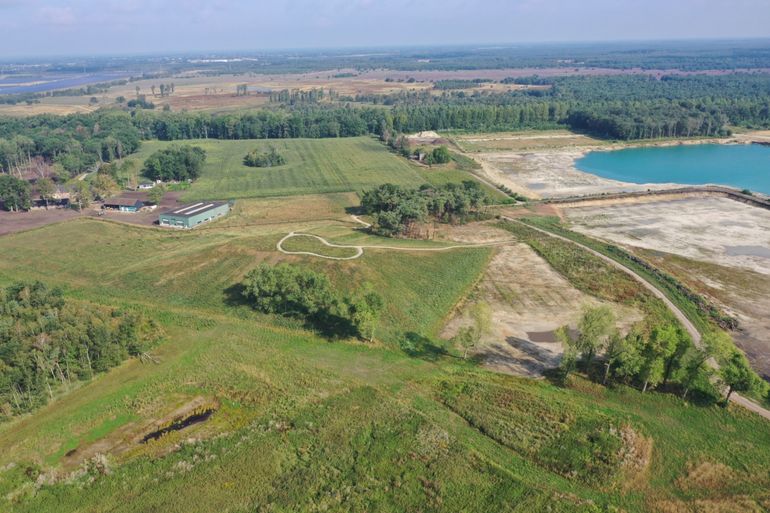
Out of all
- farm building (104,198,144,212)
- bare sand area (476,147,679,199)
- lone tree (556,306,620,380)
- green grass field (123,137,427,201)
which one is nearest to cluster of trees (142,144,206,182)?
green grass field (123,137,427,201)

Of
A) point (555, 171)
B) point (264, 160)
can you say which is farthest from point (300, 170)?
point (555, 171)

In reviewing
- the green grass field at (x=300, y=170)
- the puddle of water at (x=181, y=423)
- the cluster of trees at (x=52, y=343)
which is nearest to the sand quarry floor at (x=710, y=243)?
the green grass field at (x=300, y=170)

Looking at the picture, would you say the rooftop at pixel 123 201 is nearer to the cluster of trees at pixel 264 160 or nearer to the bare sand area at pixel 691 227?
the cluster of trees at pixel 264 160

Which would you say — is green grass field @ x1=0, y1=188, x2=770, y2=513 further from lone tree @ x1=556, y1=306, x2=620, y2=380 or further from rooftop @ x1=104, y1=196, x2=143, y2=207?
rooftop @ x1=104, y1=196, x2=143, y2=207

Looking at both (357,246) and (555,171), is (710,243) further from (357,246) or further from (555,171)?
(357,246)

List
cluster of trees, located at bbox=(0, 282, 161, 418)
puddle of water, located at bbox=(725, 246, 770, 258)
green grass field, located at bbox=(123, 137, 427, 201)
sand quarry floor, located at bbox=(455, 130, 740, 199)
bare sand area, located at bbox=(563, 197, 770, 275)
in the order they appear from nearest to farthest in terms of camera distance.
A: cluster of trees, located at bbox=(0, 282, 161, 418) → puddle of water, located at bbox=(725, 246, 770, 258) → bare sand area, located at bbox=(563, 197, 770, 275) → sand quarry floor, located at bbox=(455, 130, 740, 199) → green grass field, located at bbox=(123, 137, 427, 201)

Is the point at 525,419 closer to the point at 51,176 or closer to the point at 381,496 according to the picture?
the point at 381,496
